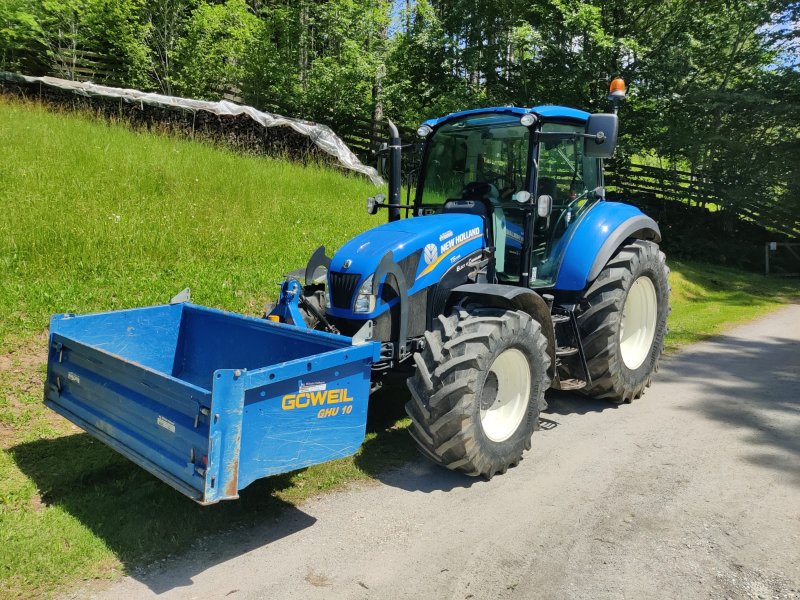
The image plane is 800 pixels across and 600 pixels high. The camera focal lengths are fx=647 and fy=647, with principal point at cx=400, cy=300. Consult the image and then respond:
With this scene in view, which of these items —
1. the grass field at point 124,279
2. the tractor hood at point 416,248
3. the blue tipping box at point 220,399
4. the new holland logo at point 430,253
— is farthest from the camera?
the new holland logo at point 430,253

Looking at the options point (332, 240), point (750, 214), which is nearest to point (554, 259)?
point (332, 240)

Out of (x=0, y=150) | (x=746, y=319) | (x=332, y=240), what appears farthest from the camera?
(x=746, y=319)

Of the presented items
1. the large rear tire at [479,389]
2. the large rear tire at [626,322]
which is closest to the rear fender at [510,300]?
the large rear tire at [479,389]

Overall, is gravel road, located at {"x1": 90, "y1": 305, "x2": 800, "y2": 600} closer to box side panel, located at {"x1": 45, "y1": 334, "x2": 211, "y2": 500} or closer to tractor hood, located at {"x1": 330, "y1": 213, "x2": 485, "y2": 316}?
box side panel, located at {"x1": 45, "y1": 334, "x2": 211, "y2": 500}

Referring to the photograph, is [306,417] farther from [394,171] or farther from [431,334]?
[394,171]

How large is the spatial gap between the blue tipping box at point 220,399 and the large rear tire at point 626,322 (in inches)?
98.2

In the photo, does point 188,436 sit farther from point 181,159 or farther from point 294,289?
point 181,159

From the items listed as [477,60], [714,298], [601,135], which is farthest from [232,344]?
[477,60]

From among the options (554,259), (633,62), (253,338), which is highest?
(633,62)

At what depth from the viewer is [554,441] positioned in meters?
4.95

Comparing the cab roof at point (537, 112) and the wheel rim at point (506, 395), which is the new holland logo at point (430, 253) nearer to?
the wheel rim at point (506, 395)

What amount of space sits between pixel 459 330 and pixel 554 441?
147cm

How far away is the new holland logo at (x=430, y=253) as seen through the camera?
4.52 metres

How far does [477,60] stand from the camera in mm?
16000
